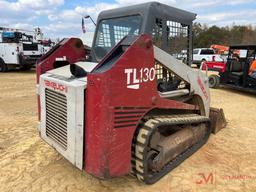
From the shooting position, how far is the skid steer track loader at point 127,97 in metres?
2.91

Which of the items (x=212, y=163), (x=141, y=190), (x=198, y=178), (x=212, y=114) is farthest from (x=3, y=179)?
(x=212, y=114)

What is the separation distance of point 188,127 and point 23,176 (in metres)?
2.35

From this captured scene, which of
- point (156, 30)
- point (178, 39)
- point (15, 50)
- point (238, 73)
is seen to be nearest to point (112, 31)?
point (156, 30)

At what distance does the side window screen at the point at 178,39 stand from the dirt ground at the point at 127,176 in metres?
1.53

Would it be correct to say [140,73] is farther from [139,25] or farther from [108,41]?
[108,41]

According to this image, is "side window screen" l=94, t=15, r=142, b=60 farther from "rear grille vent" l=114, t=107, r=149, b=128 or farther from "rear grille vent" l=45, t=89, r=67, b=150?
"rear grille vent" l=114, t=107, r=149, b=128

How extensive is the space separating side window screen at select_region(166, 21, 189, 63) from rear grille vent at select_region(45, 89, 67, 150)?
1600 mm

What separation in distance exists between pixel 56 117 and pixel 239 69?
9.08 meters

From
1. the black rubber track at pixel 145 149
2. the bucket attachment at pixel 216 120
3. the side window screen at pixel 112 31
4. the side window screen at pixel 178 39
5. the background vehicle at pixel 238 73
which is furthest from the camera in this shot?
the background vehicle at pixel 238 73

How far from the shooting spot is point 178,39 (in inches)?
163

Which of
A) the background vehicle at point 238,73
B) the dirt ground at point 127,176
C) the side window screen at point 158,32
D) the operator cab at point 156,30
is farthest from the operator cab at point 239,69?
the side window screen at point 158,32

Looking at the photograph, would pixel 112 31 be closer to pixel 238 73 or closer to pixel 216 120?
pixel 216 120

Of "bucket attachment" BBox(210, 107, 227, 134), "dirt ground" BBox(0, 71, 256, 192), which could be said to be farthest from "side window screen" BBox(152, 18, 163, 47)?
"bucket attachment" BBox(210, 107, 227, 134)

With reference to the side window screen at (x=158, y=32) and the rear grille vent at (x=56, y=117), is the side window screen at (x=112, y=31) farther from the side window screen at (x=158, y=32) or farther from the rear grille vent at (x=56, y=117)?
the rear grille vent at (x=56, y=117)
